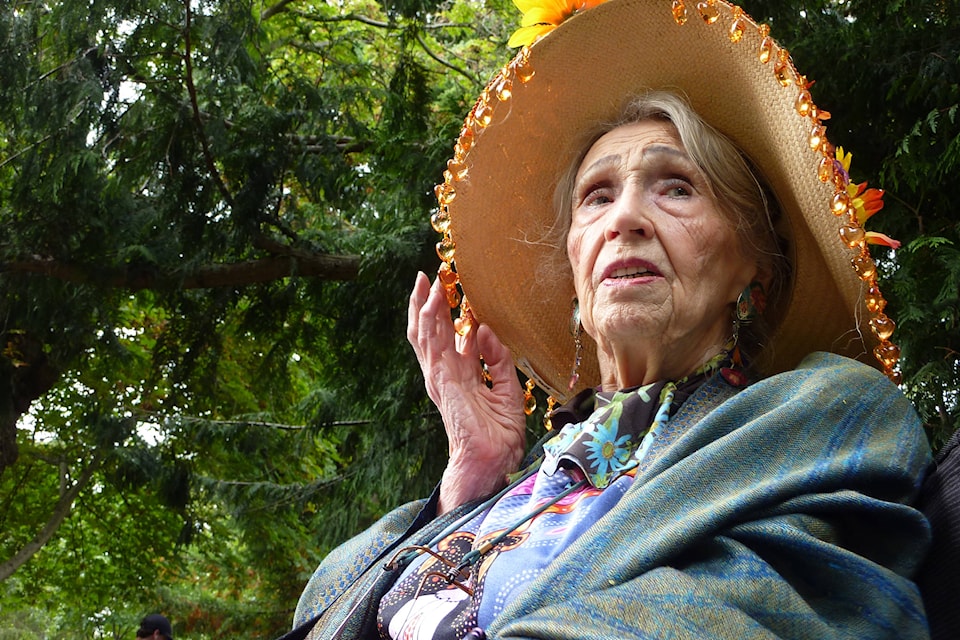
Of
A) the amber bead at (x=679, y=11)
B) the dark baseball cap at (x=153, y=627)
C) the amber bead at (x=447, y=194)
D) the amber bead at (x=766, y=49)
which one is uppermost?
the amber bead at (x=679, y=11)

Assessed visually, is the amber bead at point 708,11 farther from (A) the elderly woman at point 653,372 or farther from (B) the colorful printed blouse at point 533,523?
(B) the colorful printed blouse at point 533,523

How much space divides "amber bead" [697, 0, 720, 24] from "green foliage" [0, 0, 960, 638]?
135 cm

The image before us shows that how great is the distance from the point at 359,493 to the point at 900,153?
3.17 meters

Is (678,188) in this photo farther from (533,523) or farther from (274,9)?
(274,9)

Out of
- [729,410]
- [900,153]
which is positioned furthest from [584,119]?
[900,153]

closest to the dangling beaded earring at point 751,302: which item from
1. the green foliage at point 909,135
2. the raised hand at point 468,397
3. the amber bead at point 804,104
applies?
the amber bead at point 804,104

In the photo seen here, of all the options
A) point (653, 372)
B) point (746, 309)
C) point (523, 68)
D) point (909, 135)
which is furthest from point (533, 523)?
point (909, 135)

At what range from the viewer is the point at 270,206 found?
534cm

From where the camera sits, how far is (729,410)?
5.47ft

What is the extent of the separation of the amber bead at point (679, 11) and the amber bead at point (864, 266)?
620 mm

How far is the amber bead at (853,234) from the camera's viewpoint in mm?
1994

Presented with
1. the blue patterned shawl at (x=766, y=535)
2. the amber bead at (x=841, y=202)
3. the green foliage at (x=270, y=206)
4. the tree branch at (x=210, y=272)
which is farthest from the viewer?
the tree branch at (x=210, y=272)

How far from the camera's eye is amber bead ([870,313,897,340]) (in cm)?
203

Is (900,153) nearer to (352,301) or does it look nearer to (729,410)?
(729,410)
